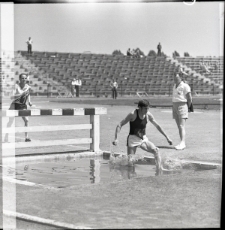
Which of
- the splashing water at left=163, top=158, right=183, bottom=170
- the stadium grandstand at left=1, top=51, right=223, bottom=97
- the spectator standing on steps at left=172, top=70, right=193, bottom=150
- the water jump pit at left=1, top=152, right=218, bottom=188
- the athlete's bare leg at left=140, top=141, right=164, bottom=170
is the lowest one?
the water jump pit at left=1, top=152, right=218, bottom=188

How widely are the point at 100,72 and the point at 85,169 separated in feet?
162

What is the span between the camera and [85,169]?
9617 mm

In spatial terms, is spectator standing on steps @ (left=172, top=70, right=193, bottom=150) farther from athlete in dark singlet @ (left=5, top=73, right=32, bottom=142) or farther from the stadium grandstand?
the stadium grandstand

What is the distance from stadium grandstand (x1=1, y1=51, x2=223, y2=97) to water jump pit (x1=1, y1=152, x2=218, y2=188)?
3728 cm

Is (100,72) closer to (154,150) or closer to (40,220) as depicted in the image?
(154,150)

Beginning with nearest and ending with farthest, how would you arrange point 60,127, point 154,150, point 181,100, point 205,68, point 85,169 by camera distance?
point 154,150 < point 85,169 < point 60,127 < point 181,100 < point 205,68

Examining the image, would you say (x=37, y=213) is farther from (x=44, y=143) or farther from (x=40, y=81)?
(x=40, y=81)

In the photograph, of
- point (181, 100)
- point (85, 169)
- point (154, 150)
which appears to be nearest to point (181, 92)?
point (181, 100)

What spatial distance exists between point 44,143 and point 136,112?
89.1 inches

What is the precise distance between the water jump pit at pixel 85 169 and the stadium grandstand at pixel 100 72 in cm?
3728

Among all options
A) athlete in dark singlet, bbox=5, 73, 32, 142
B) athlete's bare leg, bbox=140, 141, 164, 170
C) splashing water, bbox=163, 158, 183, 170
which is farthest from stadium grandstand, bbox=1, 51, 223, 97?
athlete's bare leg, bbox=140, 141, 164, 170

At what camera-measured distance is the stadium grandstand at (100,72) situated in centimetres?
5237

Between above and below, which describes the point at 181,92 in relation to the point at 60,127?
above

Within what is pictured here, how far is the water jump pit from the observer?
850 centimetres
